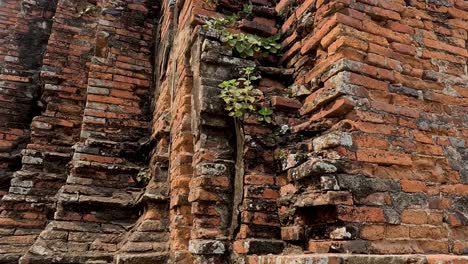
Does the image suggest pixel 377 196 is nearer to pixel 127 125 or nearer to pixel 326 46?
pixel 326 46

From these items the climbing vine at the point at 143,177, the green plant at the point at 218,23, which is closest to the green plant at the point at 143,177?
the climbing vine at the point at 143,177

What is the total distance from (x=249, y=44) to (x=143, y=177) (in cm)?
191

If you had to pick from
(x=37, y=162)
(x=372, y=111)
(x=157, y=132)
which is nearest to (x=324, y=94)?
(x=372, y=111)

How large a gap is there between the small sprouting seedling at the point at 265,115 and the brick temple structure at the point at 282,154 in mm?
14

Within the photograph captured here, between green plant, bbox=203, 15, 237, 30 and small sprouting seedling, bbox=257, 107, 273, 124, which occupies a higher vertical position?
green plant, bbox=203, 15, 237, 30

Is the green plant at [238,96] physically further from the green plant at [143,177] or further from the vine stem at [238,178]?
the green plant at [143,177]

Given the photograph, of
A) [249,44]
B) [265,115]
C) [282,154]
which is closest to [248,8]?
[249,44]

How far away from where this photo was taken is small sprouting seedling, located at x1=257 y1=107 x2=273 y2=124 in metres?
2.66

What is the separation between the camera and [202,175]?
104 inches

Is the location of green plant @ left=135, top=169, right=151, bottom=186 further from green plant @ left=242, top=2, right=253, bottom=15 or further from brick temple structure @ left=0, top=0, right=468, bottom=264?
green plant @ left=242, top=2, right=253, bottom=15

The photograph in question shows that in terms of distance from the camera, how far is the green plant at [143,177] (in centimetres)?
400

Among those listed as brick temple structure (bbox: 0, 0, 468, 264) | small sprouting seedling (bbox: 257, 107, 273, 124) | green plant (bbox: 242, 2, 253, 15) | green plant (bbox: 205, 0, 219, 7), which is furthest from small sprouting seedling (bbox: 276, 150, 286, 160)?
green plant (bbox: 205, 0, 219, 7)

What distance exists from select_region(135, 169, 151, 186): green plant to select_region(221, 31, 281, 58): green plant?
1.77m

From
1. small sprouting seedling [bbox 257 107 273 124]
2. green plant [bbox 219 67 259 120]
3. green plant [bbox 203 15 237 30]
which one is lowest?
small sprouting seedling [bbox 257 107 273 124]
